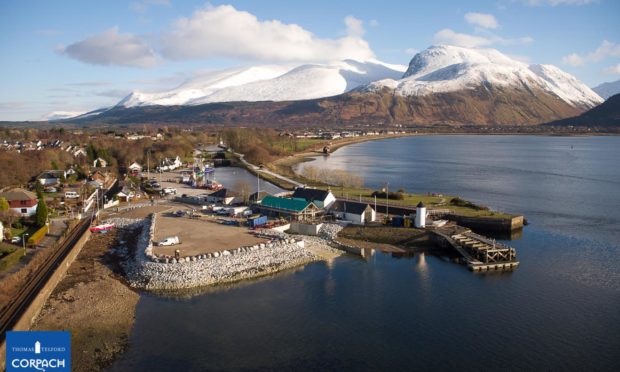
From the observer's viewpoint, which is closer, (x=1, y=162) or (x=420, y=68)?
(x=1, y=162)

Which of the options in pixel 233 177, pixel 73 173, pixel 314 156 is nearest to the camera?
pixel 73 173

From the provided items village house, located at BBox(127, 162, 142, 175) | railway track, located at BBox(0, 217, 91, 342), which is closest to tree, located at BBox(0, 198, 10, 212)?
railway track, located at BBox(0, 217, 91, 342)

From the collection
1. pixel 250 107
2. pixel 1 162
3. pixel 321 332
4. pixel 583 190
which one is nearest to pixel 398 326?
pixel 321 332

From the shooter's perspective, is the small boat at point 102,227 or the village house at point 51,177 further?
the village house at point 51,177

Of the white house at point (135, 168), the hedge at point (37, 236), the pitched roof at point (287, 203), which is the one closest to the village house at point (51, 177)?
the white house at point (135, 168)

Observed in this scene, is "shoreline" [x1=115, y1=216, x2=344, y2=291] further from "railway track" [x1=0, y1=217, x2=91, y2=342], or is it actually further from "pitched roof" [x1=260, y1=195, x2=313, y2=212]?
"pitched roof" [x1=260, y1=195, x2=313, y2=212]

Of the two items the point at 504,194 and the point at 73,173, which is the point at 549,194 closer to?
the point at 504,194

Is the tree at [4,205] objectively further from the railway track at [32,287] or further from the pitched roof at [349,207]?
the pitched roof at [349,207]
